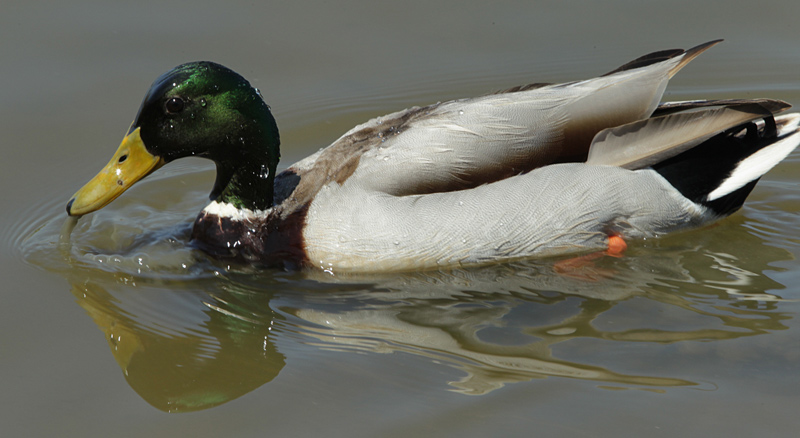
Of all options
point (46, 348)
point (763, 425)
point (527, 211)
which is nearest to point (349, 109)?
point (527, 211)

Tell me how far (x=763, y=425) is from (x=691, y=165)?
2047 millimetres

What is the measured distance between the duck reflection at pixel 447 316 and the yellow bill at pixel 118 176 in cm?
40

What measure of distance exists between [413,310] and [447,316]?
20 centimetres

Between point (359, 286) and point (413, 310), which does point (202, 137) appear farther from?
point (413, 310)

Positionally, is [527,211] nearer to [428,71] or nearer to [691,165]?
[691,165]

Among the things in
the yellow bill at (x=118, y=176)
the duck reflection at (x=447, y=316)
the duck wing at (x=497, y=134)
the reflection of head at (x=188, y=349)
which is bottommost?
the reflection of head at (x=188, y=349)

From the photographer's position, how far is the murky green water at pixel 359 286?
4.36 metres

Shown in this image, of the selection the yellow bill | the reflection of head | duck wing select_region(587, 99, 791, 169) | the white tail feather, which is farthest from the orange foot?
the yellow bill

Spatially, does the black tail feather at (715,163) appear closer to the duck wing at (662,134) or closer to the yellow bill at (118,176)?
the duck wing at (662,134)

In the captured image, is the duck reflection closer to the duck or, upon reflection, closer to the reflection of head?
the reflection of head

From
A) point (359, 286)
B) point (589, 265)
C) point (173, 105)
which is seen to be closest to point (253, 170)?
point (173, 105)

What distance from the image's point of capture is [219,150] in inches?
224

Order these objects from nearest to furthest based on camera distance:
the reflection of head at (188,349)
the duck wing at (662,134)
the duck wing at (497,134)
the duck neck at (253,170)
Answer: the reflection of head at (188,349) < the duck wing at (497,134) < the duck wing at (662,134) < the duck neck at (253,170)

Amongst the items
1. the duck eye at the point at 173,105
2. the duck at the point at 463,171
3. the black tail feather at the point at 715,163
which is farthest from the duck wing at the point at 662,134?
the duck eye at the point at 173,105
